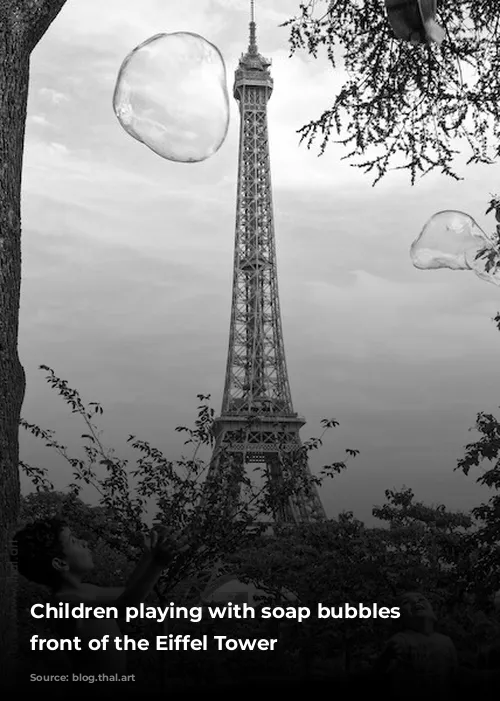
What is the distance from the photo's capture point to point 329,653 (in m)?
8.02

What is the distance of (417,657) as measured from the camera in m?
3.76

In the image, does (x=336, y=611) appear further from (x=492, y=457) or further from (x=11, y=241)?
(x=11, y=241)

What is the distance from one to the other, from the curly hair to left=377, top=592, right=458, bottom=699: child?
4.69 ft

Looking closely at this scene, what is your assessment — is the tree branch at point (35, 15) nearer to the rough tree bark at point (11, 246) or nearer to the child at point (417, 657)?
the rough tree bark at point (11, 246)

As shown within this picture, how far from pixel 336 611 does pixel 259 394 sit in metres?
35.4

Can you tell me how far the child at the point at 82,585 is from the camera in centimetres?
327

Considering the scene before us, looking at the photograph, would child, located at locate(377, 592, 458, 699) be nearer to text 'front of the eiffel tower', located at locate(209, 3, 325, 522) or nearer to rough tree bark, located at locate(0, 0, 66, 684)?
rough tree bark, located at locate(0, 0, 66, 684)

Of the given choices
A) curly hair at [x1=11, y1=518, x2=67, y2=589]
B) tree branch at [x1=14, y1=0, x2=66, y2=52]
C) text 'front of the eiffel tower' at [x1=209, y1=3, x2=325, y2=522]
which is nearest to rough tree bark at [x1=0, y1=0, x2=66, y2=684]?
tree branch at [x1=14, y1=0, x2=66, y2=52]

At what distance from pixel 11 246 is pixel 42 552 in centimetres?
283

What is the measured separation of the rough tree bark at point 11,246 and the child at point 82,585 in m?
1.66

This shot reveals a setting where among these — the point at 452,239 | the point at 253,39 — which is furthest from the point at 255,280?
the point at 452,239

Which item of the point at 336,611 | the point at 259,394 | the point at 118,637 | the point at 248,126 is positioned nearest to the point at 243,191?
the point at 248,126

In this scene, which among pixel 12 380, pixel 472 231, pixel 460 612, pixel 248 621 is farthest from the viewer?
pixel 248 621

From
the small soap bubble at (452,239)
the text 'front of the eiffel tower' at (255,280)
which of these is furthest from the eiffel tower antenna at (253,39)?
the small soap bubble at (452,239)
